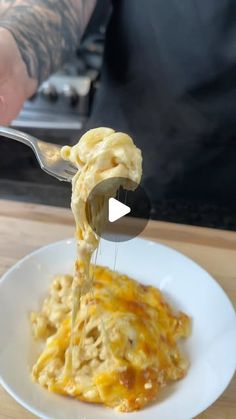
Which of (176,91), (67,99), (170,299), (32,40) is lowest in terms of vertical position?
(67,99)

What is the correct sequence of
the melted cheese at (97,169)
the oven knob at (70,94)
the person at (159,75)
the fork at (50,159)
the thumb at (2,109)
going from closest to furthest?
the melted cheese at (97,169) < the fork at (50,159) < the thumb at (2,109) < the person at (159,75) < the oven knob at (70,94)

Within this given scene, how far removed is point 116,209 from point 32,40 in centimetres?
52

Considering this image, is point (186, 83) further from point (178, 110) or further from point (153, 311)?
point (153, 311)

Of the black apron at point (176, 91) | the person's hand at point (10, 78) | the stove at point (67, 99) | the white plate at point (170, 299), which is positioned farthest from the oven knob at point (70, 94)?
the white plate at point (170, 299)

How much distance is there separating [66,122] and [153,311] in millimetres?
1024

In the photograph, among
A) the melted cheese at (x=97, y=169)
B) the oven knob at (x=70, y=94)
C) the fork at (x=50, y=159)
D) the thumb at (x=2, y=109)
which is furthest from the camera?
the oven knob at (x=70, y=94)

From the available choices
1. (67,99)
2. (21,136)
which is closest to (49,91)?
(67,99)

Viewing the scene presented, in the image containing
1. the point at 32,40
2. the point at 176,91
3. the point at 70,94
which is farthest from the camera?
the point at 70,94

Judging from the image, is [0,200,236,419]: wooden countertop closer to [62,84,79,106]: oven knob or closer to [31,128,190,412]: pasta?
[31,128,190,412]: pasta

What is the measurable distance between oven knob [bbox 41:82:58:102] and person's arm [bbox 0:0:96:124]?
17.6 inches

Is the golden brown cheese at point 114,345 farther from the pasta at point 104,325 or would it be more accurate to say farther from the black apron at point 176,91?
the black apron at point 176,91

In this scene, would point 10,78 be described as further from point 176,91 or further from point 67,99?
point 67,99

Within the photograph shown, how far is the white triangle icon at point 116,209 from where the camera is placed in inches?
28.3

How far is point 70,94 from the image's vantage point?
167 centimetres
